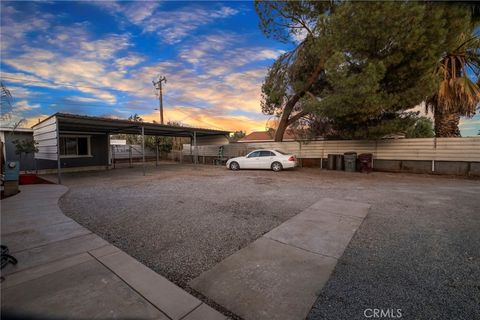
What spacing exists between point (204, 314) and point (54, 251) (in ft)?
8.22

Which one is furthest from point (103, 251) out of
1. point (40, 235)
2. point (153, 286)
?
point (40, 235)

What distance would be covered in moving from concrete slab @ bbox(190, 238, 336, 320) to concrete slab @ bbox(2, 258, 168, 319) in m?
0.62

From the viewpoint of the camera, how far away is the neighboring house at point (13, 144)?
11477mm

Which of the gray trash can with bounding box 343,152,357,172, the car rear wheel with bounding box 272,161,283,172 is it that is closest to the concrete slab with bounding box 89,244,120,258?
the car rear wheel with bounding box 272,161,283,172

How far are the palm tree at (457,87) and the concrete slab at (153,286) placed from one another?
43.8 ft

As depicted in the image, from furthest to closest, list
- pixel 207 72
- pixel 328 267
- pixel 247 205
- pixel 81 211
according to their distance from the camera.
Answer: pixel 207 72
pixel 247 205
pixel 81 211
pixel 328 267

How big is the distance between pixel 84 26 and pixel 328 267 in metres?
11.4

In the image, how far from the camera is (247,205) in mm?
5336

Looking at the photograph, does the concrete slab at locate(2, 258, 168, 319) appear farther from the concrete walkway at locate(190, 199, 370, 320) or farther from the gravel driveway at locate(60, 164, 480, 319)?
the concrete walkway at locate(190, 199, 370, 320)

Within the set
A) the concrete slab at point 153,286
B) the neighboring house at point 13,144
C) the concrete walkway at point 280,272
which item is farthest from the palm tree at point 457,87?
the neighboring house at point 13,144

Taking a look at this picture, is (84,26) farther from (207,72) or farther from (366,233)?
(366,233)

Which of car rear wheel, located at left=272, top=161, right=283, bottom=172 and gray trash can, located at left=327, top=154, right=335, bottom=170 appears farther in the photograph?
gray trash can, located at left=327, top=154, right=335, bottom=170

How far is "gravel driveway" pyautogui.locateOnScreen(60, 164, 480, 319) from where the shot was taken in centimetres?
208

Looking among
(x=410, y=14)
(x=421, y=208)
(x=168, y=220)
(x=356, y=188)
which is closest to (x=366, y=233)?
(x=421, y=208)
